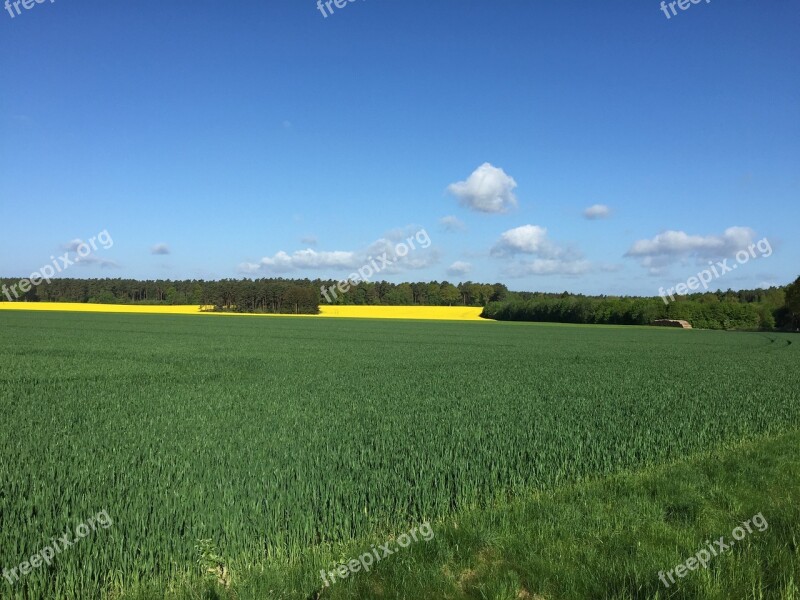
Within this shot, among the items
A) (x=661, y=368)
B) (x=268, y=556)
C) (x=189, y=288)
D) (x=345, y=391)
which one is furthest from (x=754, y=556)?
(x=189, y=288)

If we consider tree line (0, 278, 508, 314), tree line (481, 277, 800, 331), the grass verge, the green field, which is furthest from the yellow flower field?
the grass verge

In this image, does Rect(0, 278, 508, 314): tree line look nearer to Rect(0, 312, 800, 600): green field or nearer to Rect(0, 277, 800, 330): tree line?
Rect(0, 277, 800, 330): tree line

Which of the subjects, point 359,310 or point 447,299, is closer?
point 359,310

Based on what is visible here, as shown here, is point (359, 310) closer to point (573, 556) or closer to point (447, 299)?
point (447, 299)

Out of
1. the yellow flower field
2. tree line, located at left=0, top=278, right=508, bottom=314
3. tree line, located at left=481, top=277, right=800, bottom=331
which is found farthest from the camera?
tree line, located at left=0, top=278, right=508, bottom=314

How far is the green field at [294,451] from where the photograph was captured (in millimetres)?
5309

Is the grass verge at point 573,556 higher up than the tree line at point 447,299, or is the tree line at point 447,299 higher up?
the tree line at point 447,299

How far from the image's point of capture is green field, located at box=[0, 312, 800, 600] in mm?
5309

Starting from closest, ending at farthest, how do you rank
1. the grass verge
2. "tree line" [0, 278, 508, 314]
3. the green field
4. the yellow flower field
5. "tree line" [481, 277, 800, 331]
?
the grass verge → the green field → "tree line" [481, 277, 800, 331] → the yellow flower field → "tree line" [0, 278, 508, 314]

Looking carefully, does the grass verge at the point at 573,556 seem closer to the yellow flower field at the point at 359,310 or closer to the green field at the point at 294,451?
the green field at the point at 294,451

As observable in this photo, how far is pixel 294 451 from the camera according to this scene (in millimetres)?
8664

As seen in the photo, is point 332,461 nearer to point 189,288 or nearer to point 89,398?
point 89,398

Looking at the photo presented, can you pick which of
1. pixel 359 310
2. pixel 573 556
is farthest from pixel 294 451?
pixel 359 310

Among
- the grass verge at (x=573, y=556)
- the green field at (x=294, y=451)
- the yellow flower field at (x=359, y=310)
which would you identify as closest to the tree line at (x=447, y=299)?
the yellow flower field at (x=359, y=310)
